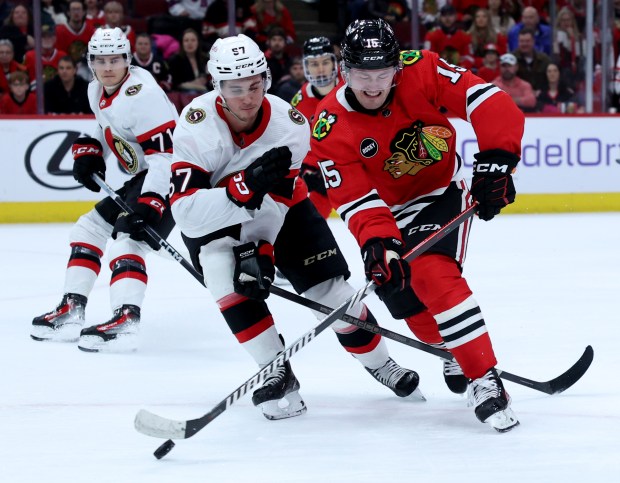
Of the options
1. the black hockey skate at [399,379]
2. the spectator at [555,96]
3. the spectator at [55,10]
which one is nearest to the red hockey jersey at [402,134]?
the black hockey skate at [399,379]

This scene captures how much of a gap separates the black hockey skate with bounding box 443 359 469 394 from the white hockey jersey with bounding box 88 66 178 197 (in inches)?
50.7

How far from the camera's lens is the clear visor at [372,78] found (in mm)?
2664

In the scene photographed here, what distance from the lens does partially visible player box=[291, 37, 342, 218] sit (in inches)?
201

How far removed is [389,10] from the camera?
8.20m

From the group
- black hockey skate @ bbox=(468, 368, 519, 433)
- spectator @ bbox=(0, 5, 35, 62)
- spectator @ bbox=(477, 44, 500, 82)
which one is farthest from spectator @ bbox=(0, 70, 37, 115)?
black hockey skate @ bbox=(468, 368, 519, 433)

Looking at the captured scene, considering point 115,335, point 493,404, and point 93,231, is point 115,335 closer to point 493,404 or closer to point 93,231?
point 93,231

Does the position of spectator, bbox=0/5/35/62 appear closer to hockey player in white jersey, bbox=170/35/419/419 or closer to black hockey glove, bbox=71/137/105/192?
black hockey glove, bbox=71/137/105/192

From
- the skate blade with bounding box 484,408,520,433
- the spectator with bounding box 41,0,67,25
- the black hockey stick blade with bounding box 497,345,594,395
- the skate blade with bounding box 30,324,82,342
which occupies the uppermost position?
the spectator with bounding box 41,0,67,25

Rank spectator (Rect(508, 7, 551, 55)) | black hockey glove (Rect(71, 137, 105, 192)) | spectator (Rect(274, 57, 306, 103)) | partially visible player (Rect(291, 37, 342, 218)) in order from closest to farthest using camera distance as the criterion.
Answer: black hockey glove (Rect(71, 137, 105, 192)) → partially visible player (Rect(291, 37, 342, 218)) → spectator (Rect(274, 57, 306, 103)) → spectator (Rect(508, 7, 551, 55))

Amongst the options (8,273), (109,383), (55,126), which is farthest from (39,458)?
(55,126)

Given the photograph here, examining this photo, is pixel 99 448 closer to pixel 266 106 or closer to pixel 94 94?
pixel 266 106

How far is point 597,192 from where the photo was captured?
7434mm

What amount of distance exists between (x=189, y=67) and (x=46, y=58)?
0.98m

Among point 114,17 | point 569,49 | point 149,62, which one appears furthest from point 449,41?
point 114,17
